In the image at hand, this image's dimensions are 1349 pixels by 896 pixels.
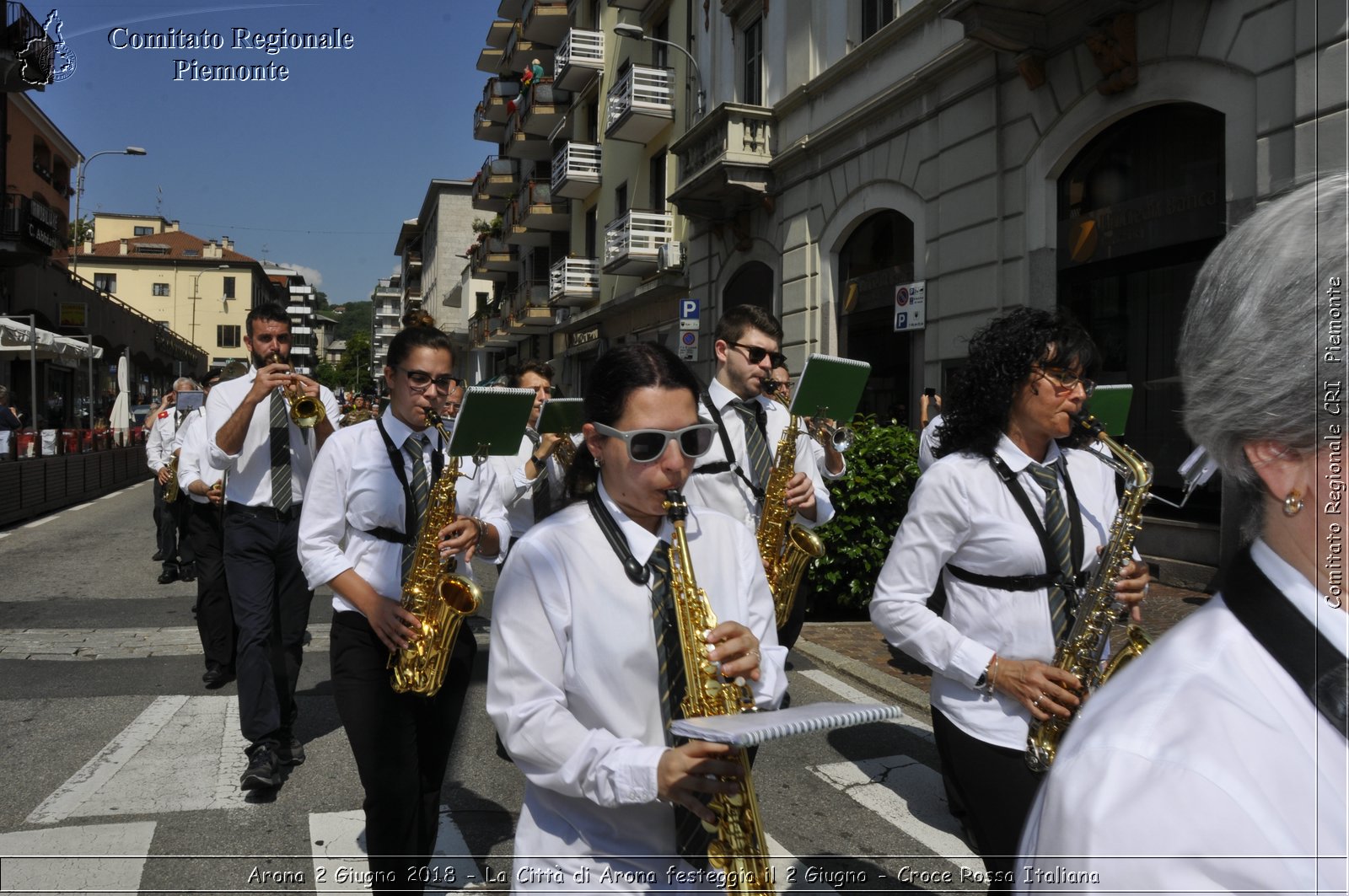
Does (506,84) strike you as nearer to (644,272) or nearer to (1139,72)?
(644,272)

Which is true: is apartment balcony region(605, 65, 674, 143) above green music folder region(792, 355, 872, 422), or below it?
above

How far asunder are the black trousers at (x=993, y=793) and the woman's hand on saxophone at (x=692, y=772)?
1.17 metres

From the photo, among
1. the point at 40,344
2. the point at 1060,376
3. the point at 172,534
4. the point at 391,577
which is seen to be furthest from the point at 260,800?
the point at 40,344

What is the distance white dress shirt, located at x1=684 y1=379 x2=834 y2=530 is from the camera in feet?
15.2

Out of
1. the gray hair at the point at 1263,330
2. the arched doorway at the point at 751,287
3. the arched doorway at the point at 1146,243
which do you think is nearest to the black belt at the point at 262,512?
the gray hair at the point at 1263,330

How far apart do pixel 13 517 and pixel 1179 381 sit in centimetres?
1826

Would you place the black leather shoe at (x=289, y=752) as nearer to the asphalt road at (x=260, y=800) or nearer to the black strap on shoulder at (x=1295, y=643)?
the asphalt road at (x=260, y=800)

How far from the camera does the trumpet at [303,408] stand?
16.7 feet

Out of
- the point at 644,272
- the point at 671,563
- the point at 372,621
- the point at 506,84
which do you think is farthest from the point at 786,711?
the point at 506,84

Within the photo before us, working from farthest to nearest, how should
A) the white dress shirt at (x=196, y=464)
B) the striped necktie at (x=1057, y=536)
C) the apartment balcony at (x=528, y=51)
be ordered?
the apartment balcony at (x=528, y=51), the white dress shirt at (x=196, y=464), the striped necktie at (x=1057, y=536)

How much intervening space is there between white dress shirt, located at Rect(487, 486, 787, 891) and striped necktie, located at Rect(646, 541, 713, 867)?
0.02 meters

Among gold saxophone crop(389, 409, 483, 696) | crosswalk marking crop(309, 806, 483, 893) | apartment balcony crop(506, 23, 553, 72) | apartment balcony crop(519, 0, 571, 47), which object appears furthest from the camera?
apartment balcony crop(506, 23, 553, 72)

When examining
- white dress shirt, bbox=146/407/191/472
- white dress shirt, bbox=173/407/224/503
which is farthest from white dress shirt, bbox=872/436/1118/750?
white dress shirt, bbox=146/407/191/472

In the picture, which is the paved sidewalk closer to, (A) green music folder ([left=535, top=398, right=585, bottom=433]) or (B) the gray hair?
(A) green music folder ([left=535, top=398, right=585, bottom=433])
